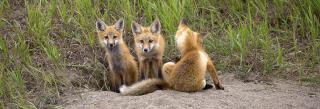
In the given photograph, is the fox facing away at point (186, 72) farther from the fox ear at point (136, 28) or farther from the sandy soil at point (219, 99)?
the fox ear at point (136, 28)

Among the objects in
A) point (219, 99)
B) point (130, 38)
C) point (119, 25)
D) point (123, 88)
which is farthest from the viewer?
point (130, 38)

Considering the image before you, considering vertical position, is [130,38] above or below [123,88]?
above

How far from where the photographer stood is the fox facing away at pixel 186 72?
6031 millimetres

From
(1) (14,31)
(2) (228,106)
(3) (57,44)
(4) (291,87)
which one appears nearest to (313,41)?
(4) (291,87)

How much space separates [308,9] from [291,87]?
4.98 ft

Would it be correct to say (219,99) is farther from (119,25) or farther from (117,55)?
(119,25)

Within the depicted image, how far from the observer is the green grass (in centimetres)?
652

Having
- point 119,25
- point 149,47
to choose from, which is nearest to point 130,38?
point 119,25

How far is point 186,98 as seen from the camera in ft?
18.9

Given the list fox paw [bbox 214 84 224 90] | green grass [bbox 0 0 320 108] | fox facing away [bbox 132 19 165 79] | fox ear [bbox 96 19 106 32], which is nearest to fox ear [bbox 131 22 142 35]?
fox facing away [bbox 132 19 165 79]

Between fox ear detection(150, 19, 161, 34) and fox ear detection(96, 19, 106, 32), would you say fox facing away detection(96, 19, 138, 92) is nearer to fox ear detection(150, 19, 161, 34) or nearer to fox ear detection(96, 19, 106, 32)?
fox ear detection(96, 19, 106, 32)

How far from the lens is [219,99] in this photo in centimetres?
575

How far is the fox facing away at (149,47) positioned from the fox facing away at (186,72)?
41 centimetres

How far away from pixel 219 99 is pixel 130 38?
215cm
